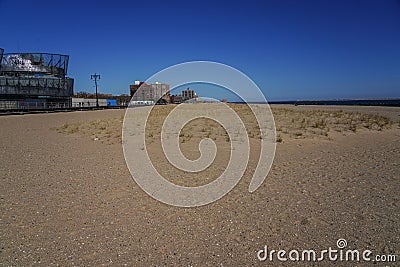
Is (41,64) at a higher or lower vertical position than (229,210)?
higher

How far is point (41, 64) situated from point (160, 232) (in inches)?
3256

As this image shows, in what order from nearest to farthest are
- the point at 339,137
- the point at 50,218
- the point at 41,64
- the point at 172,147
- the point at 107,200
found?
the point at 50,218
the point at 107,200
the point at 172,147
the point at 339,137
the point at 41,64

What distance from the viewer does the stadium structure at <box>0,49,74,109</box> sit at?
204ft

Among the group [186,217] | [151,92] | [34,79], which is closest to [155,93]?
[151,92]

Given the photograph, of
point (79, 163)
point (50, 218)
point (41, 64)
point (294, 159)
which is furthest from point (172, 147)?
point (41, 64)

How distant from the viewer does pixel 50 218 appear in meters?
3.76

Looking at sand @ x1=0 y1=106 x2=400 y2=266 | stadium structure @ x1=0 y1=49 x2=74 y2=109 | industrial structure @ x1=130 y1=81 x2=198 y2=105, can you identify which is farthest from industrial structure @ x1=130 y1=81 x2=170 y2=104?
stadium structure @ x1=0 y1=49 x2=74 y2=109

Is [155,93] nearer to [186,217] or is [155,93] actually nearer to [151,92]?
[151,92]

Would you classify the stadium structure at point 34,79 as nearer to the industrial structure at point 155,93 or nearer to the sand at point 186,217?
the industrial structure at point 155,93

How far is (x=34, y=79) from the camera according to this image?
209 feet

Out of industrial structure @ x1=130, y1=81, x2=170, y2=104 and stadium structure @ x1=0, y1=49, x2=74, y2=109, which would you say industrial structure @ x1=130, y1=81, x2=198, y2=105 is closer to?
industrial structure @ x1=130, y1=81, x2=170, y2=104

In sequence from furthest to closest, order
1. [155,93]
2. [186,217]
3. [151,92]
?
[151,92]
[155,93]
[186,217]

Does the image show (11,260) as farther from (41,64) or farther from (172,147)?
(41,64)

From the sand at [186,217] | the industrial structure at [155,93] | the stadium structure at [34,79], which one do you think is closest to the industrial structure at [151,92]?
the industrial structure at [155,93]
